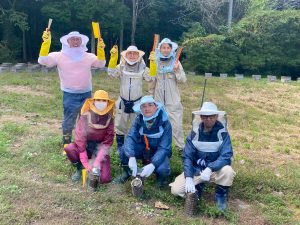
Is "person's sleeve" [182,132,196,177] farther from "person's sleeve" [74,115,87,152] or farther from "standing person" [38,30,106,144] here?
"standing person" [38,30,106,144]

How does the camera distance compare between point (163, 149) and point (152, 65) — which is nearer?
point (163, 149)

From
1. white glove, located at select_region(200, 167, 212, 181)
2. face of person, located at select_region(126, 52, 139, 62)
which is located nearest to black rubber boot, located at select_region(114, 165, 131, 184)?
white glove, located at select_region(200, 167, 212, 181)

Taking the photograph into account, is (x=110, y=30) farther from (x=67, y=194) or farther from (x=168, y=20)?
(x=67, y=194)

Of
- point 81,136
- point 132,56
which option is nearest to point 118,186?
point 81,136

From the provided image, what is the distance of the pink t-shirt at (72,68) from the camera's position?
203 inches

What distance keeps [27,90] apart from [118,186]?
257 inches

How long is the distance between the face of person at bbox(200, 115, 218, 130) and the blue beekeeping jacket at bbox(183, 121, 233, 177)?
0.05m

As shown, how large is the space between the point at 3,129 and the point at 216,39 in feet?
43.2

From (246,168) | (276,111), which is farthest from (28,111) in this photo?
(276,111)

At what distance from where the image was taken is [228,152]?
414 cm

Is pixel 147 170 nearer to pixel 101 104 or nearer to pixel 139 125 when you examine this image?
pixel 139 125

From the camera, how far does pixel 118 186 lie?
454cm

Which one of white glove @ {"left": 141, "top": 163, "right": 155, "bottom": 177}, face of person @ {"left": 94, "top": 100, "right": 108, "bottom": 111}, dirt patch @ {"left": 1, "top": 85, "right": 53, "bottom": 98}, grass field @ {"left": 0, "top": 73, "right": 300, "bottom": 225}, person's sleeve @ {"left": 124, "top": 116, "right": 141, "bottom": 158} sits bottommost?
grass field @ {"left": 0, "top": 73, "right": 300, "bottom": 225}

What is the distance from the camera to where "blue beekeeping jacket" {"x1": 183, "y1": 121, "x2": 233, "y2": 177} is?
13.6ft
